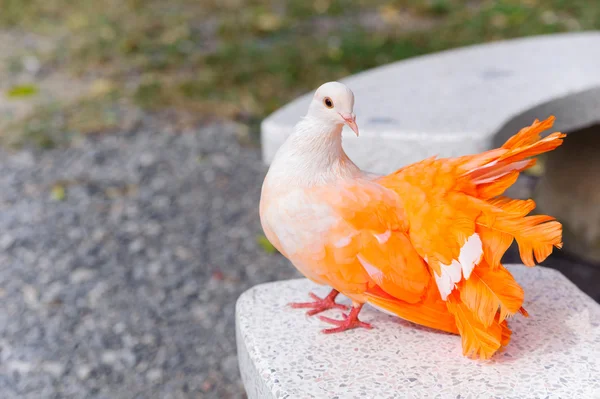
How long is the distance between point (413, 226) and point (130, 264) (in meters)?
1.75

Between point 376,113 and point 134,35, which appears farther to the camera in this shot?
point 134,35

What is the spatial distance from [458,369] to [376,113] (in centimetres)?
113

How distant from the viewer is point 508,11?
216 inches

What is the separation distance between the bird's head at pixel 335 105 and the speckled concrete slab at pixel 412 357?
0.47 meters

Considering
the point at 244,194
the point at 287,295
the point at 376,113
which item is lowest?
the point at 244,194

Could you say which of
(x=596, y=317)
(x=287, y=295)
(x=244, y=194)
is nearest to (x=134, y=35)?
(x=244, y=194)

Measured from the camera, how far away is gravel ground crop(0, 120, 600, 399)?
7.73ft

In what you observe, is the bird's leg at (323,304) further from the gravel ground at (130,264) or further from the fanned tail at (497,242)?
the gravel ground at (130,264)

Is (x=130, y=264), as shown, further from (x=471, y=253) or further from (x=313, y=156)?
(x=471, y=253)

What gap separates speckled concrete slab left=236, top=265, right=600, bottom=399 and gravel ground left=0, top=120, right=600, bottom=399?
83 centimetres

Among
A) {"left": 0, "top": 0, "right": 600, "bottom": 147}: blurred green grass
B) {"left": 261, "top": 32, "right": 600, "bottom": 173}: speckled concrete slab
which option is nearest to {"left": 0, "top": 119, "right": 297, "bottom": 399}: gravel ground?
{"left": 0, "top": 0, "right": 600, "bottom": 147}: blurred green grass

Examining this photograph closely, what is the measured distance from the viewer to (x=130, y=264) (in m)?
2.90

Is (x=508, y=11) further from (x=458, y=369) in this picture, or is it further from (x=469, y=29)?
(x=458, y=369)

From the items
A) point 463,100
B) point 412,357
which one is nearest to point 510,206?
point 412,357
